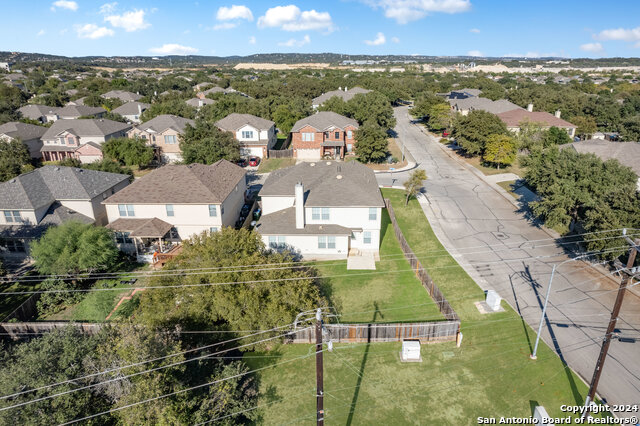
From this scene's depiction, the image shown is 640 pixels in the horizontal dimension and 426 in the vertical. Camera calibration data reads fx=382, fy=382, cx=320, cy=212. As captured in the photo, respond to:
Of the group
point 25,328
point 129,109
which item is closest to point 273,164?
point 25,328

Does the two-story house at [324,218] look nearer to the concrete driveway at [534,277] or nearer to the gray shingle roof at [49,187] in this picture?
the concrete driveway at [534,277]

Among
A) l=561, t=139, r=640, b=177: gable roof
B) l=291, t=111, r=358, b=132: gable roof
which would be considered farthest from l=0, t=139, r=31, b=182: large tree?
l=561, t=139, r=640, b=177: gable roof

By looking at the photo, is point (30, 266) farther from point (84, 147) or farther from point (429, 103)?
point (429, 103)

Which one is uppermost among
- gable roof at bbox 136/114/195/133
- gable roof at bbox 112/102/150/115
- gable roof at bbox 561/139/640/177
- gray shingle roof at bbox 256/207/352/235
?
gable roof at bbox 112/102/150/115

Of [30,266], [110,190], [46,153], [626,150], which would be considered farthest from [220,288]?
[46,153]

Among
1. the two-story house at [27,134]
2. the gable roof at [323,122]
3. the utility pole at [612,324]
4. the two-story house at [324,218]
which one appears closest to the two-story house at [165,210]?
the two-story house at [324,218]

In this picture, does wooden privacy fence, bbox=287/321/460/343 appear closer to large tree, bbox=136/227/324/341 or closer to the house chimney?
large tree, bbox=136/227/324/341

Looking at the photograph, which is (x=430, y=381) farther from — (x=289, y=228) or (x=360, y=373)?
(x=289, y=228)
